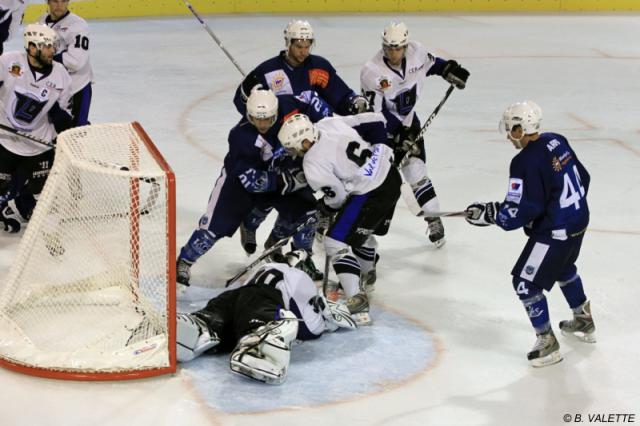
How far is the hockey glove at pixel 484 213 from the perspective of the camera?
13.2 ft

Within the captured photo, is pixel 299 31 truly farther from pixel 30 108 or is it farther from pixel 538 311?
pixel 538 311

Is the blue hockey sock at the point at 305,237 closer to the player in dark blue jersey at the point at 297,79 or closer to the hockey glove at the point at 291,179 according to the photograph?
the player in dark blue jersey at the point at 297,79

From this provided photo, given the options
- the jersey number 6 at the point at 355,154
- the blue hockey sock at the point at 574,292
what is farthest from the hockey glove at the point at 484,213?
the jersey number 6 at the point at 355,154

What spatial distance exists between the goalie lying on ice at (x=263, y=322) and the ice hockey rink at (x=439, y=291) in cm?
7

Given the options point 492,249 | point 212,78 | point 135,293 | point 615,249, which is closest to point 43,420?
point 135,293

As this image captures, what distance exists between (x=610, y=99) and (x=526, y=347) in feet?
15.8

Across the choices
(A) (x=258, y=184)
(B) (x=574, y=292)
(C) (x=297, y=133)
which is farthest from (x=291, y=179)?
(B) (x=574, y=292)

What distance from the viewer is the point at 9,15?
643cm

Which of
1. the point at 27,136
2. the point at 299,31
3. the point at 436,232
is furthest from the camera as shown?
the point at 436,232

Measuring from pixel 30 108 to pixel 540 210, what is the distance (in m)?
2.76

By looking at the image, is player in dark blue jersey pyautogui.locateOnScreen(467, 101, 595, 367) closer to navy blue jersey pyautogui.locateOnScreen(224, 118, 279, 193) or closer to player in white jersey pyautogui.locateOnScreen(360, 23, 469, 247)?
navy blue jersey pyautogui.locateOnScreen(224, 118, 279, 193)

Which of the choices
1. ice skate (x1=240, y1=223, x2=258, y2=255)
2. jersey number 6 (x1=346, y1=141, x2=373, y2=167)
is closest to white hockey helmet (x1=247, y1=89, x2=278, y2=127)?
jersey number 6 (x1=346, y1=141, x2=373, y2=167)

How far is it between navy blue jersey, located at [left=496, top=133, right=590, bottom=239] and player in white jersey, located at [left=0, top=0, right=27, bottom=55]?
12.3 ft

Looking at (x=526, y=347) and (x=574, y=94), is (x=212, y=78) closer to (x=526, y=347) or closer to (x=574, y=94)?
(x=574, y=94)
